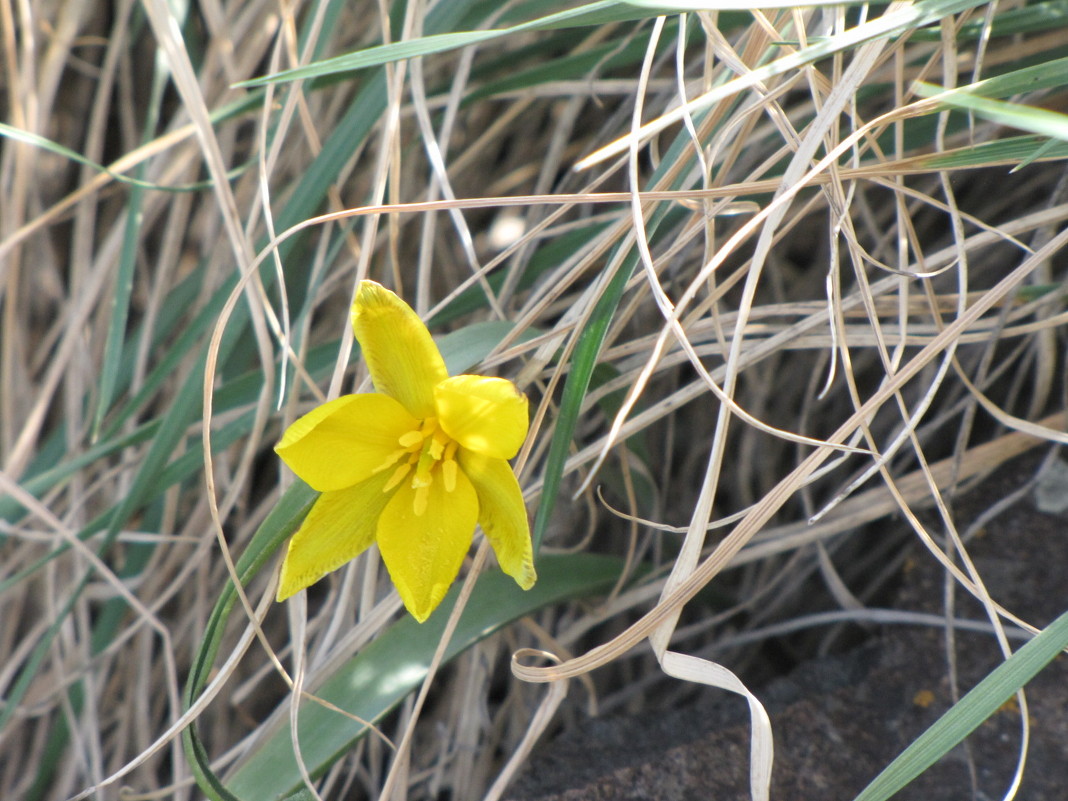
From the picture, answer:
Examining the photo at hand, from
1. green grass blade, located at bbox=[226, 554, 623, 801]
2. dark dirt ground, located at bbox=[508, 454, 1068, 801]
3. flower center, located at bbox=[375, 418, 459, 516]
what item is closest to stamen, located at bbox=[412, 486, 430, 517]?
flower center, located at bbox=[375, 418, 459, 516]

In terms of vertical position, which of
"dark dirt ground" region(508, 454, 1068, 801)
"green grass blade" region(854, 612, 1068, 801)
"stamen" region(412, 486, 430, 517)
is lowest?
"dark dirt ground" region(508, 454, 1068, 801)

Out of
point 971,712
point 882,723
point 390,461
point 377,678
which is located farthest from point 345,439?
point 882,723

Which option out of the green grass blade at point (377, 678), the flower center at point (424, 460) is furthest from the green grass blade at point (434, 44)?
the green grass blade at point (377, 678)

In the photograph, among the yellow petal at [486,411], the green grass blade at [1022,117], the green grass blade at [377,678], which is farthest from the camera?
the green grass blade at [377,678]

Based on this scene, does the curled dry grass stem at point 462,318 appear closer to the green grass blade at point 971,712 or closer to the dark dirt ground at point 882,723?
the dark dirt ground at point 882,723

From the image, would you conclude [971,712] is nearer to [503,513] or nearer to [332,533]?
[503,513]

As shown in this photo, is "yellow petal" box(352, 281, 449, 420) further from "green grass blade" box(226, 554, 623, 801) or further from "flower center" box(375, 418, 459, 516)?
"green grass blade" box(226, 554, 623, 801)
